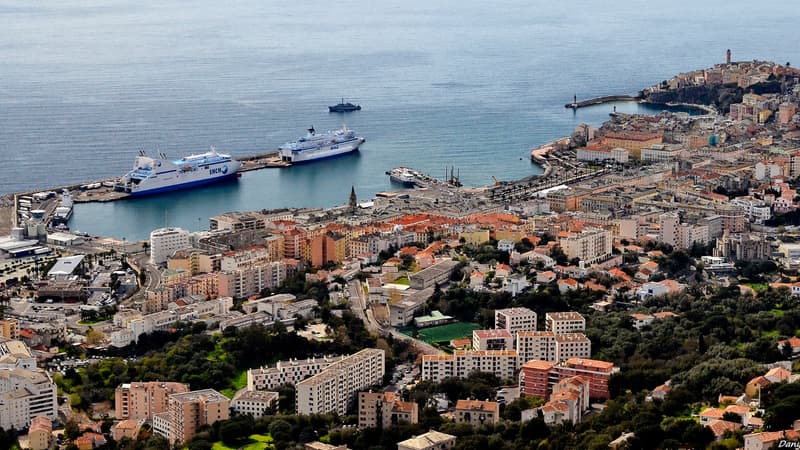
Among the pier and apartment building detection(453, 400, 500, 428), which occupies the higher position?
apartment building detection(453, 400, 500, 428)

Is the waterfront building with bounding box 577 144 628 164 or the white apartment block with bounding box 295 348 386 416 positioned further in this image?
the waterfront building with bounding box 577 144 628 164

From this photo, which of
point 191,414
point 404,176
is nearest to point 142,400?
point 191,414

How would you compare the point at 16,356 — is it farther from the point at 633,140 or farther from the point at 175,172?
the point at 633,140

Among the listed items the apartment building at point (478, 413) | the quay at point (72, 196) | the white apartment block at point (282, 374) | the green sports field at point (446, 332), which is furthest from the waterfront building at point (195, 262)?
the apartment building at point (478, 413)

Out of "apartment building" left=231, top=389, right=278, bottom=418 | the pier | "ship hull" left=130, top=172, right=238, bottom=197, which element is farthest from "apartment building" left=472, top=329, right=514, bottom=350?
the pier

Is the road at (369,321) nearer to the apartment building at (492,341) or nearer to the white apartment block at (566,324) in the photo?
the apartment building at (492,341)

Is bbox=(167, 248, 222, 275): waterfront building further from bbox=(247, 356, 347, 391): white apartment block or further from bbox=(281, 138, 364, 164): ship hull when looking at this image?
bbox=(281, 138, 364, 164): ship hull
